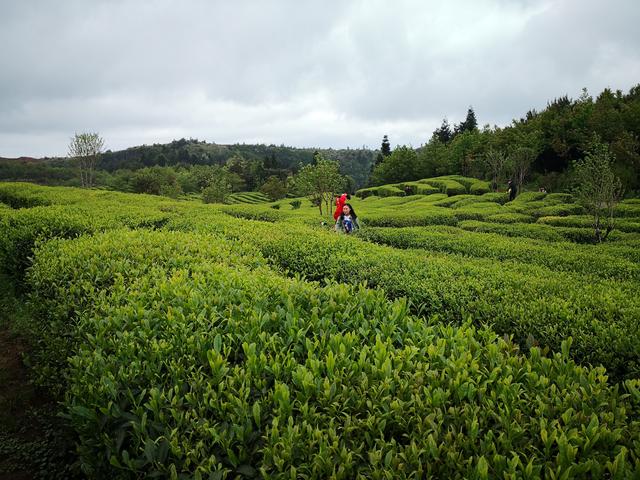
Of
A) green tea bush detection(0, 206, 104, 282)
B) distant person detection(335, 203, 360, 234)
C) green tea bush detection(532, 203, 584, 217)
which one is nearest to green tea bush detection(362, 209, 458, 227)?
green tea bush detection(532, 203, 584, 217)

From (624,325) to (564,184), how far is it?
3401 cm

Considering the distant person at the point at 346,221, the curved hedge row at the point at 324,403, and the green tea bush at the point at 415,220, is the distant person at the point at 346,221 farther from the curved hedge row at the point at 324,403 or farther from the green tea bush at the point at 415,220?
the curved hedge row at the point at 324,403

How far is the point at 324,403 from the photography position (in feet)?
8.18

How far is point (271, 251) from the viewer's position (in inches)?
323

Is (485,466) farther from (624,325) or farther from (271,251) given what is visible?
(271,251)

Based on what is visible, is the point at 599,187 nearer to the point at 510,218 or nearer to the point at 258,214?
the point at 510,218

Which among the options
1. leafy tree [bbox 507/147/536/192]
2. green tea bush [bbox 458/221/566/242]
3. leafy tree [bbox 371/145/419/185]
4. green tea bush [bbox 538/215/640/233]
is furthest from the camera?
leafy tree [bbox 371/145/419/185]

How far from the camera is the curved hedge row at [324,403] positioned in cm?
210

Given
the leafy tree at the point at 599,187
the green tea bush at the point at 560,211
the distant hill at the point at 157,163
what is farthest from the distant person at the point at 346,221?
the distant hill at the point at 157,163

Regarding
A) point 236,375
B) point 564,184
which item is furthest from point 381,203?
point 236,375

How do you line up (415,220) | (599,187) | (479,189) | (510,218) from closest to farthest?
(599,187)
(510,218)
(415,220)
(479,189)

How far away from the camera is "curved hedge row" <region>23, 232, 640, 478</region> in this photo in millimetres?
2104

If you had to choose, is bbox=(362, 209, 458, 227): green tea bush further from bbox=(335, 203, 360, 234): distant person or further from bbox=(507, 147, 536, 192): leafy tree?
bbox=(507, 147, 536, 192): leafy tree

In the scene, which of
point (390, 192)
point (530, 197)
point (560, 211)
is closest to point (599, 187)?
point (560, 211)
